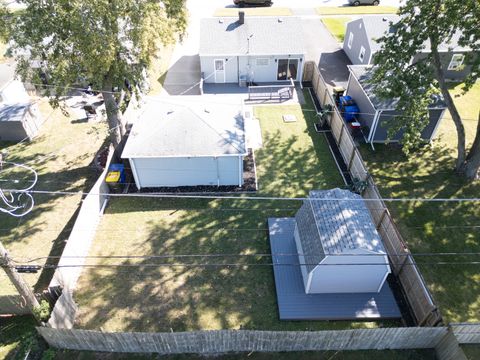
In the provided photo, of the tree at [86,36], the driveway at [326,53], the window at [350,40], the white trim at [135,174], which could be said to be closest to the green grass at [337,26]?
the driveway at [326,53]

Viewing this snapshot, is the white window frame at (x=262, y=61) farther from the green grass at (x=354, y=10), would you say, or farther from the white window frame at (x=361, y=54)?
the green grass at (x=354, y=10)

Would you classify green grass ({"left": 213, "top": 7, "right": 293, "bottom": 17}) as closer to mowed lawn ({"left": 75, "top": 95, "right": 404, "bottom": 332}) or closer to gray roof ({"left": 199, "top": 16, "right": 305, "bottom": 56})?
gray roof ({"left": 199, "top": 16, "right": 305, "bottom": 56})

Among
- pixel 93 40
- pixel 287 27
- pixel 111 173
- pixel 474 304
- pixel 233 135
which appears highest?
pixel 93 40

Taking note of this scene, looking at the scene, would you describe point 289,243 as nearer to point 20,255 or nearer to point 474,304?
point 474,304

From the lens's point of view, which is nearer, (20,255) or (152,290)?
(152,290)

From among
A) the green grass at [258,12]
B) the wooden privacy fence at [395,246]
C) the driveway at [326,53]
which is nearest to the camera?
the wooden privacy fence at [395,246]

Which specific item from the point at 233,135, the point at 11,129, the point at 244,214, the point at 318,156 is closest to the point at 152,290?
the point at 244,214
